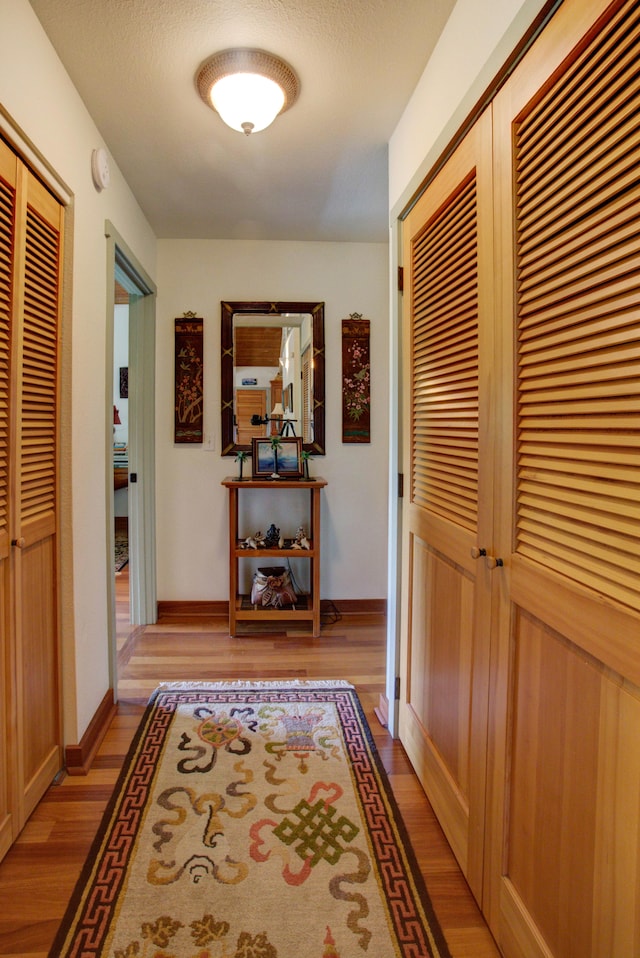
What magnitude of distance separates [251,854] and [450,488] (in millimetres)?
1209

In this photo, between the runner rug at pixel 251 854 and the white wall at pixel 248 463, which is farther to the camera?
the white wall at pixel 248 463

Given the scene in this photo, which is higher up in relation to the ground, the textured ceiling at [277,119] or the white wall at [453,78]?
the textured ceiling at [277,119]

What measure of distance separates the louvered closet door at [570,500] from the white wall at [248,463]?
2.35 meters

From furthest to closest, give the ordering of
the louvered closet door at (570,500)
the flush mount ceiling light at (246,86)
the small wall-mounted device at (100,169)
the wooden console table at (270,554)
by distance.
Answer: the wooden console table at (270,554) → the small wall-mounted device at (100,169) → the flush mount ceiling light at (246,86) → the louvered closet door at (570,500)

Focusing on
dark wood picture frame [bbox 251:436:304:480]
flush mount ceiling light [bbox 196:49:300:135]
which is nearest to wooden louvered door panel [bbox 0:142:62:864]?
flush mount ceiling light [bbox 196:49:300:135]

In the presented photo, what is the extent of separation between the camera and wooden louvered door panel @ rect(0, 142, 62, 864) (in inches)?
60.7

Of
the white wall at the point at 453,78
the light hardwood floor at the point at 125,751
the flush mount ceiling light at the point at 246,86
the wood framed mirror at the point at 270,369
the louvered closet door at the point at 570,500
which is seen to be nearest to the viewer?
the louvered closet door at the point at 570,500

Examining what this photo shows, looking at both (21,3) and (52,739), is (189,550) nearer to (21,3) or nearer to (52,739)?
(52,739)

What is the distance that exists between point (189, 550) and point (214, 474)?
54cm

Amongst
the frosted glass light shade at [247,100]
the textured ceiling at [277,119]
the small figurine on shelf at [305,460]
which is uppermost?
the textured ceiling at [277,119]

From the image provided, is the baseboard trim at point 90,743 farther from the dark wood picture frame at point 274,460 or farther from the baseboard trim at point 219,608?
the dark wood picture frame at point 274,460

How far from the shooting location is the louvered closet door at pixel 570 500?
32.9 inches

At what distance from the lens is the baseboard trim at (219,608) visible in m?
3.58

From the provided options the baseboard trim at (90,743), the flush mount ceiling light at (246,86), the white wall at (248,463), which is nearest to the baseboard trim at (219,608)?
the white wall at (248,463)
